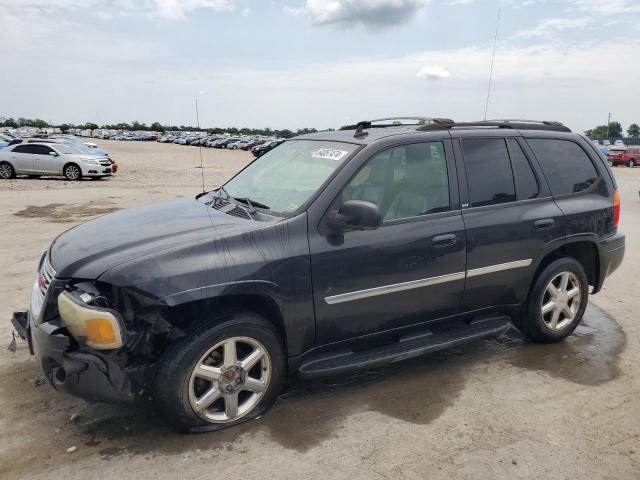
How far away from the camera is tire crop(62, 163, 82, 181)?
20656 millimetres

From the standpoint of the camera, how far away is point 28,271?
668 cm

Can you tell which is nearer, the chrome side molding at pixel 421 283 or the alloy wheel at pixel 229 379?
the alloy wheel at pixel 229 379

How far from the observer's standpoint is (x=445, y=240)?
3834 millimetres

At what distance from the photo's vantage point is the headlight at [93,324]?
288 cm

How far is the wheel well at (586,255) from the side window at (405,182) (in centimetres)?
142

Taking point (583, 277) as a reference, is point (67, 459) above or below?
below

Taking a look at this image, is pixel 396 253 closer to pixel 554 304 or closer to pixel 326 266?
pixel 326 266

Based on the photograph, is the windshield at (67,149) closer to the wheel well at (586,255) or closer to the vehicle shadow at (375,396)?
the vehicle shadow at (375,396)

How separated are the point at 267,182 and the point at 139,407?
1842 millimetres

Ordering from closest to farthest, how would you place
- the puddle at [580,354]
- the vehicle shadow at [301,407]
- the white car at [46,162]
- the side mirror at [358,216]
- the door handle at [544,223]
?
the vehicle shadow at [301,407], the side mirror at [358,216], the puddle at [580,354], the door handle at [544,223], the white car at [46,162]

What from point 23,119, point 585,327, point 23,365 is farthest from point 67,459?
point 23,119

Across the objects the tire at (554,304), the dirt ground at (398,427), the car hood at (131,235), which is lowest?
the dirt ground at (398,427)

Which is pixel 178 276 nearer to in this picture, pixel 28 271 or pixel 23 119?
pixel 28 271

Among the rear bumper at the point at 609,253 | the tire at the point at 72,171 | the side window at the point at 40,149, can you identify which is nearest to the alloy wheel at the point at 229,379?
the rear bumper at the point at 609,253
